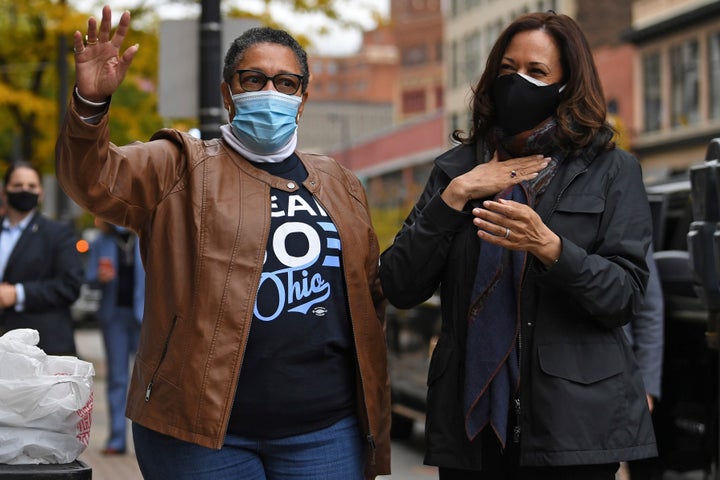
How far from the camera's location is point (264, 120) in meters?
3.68

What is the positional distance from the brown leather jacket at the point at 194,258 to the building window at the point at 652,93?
38.5m

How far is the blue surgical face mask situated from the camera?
3.68 m

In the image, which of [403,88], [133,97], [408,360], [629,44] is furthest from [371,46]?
[408,360]

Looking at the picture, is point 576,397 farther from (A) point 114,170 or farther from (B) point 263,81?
(A) point 114,170

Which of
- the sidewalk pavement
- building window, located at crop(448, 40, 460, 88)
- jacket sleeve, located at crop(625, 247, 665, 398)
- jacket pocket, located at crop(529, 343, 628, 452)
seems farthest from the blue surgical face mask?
building window, located at crop(448, 40, 460, 88)

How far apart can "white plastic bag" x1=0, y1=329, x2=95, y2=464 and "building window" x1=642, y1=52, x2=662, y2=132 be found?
127ft

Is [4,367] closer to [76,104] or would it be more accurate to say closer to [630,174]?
[76,104]

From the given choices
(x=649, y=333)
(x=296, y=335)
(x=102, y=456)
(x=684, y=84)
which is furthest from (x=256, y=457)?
(x=684, y=84)

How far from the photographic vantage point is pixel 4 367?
11.7 feet

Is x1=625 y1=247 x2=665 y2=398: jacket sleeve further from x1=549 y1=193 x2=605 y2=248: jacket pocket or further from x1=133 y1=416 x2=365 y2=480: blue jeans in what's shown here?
x1=133 y1=416 x2=365 y2=480: blue jeans

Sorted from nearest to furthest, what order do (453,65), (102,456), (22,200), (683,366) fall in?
(683,366), (22,200), (102,456), (453,65)

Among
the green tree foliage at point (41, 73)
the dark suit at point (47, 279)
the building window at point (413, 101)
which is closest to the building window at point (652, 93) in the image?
the green tree foliage at point (41, 73)

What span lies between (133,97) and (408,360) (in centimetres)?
2190

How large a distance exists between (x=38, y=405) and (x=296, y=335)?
76 centimetres
